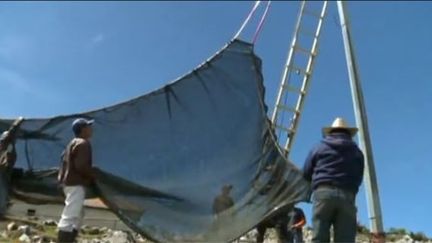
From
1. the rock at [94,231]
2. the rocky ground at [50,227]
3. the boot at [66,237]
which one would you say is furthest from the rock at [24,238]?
the boot at [66,237]

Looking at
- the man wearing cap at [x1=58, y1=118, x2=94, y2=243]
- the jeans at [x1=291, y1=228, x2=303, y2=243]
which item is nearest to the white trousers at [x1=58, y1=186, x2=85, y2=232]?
the man wearing cap at [x1=58, y1=118, x2=94, y2=243]

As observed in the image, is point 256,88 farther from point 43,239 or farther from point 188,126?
point 43,239

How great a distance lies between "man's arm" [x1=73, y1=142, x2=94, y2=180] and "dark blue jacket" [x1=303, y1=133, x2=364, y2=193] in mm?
2526

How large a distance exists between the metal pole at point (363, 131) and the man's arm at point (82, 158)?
13.0 feet

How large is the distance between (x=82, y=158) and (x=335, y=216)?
2901 mm

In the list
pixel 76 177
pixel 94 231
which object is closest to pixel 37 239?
pixel 94 231

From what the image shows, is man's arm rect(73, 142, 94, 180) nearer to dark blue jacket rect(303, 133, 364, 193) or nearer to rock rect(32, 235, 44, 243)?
dark blue jacket rect(303, 133, 364, 193)

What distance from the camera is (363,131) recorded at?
9953 millimetres

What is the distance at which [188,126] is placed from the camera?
32.9ft

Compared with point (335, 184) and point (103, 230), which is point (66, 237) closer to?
point (335, 184)

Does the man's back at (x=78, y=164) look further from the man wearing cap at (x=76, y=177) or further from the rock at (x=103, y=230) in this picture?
the rock at (x=103, y=230)

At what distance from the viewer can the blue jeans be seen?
24.3 ft

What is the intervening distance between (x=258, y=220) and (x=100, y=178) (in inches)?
92.5

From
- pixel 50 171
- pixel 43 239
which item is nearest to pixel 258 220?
pixel 50 171
